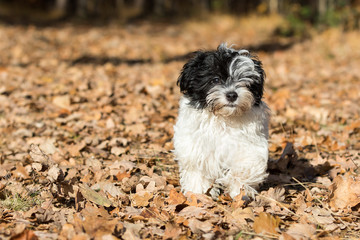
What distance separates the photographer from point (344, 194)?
380 cm

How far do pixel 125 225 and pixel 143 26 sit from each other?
911 inches

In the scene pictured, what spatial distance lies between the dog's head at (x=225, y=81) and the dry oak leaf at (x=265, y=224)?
101cm

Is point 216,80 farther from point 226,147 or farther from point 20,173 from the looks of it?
point 20,173

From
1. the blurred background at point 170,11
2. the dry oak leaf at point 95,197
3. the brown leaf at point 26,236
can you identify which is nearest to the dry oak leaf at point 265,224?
the dry oak leaf at point 95,197

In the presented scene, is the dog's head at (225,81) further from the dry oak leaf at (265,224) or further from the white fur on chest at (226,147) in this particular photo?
the dry oak leaf at (265,224)

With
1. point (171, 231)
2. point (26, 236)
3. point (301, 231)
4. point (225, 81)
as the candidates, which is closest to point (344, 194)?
point (301, 231)

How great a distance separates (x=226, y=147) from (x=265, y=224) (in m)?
0.92

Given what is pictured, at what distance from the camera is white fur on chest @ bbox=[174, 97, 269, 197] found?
3.88m

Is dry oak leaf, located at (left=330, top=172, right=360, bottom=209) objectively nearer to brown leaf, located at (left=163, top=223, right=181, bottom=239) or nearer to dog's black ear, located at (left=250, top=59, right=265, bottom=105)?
dog's black ear, located at (left=250, top=59, right=265, bottom=105)

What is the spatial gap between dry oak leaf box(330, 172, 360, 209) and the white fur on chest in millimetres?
679

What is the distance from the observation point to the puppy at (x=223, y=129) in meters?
3.80

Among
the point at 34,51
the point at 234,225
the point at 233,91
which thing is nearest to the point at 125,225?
the point at 234,225

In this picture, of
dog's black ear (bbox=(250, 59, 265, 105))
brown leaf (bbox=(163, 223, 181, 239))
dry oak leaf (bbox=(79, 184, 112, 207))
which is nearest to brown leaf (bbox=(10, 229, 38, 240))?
dry oak leaf (bbox=(79, 184, 112, 207))

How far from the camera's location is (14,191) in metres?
3.97
